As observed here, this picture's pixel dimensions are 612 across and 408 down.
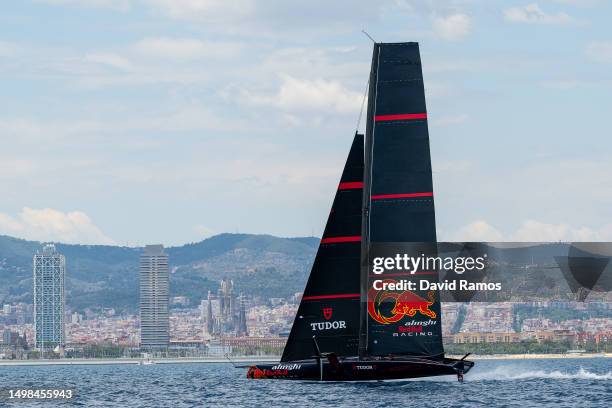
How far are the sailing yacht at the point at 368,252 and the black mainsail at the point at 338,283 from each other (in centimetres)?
4

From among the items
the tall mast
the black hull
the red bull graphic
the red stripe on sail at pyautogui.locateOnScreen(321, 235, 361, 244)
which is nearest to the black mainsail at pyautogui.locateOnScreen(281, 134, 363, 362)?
the red stripe on sail at pyautogui.locateOnScreen(321, 235, 361, 244)

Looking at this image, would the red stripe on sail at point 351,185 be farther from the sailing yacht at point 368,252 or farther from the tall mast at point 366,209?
the tall mast at point 366,209

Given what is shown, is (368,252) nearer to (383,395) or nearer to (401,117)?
(401,117)

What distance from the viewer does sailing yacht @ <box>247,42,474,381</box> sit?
174 feet

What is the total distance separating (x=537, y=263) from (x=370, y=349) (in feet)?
282

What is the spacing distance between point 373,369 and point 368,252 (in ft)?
15.1

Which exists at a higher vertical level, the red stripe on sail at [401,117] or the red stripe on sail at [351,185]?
the red stripe on sail at [401,117]

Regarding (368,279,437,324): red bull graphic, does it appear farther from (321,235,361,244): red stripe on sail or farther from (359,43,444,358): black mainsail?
(321,235,361,244): red stripe on sail

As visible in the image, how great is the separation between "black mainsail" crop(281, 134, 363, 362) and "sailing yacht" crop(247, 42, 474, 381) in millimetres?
40

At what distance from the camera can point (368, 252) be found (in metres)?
53.8

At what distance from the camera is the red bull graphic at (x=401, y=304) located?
53.8 metres

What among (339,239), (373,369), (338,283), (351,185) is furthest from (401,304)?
(351,185)

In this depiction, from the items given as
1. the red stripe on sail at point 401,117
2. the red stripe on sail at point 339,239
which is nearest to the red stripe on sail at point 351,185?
the red stripe on sail at point 339,239

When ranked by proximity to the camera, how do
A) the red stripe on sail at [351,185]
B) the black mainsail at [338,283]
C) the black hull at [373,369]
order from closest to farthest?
the black hull at [373,369] < the black mainsail at [338,283] < the red stripe on sail at [351,185]
